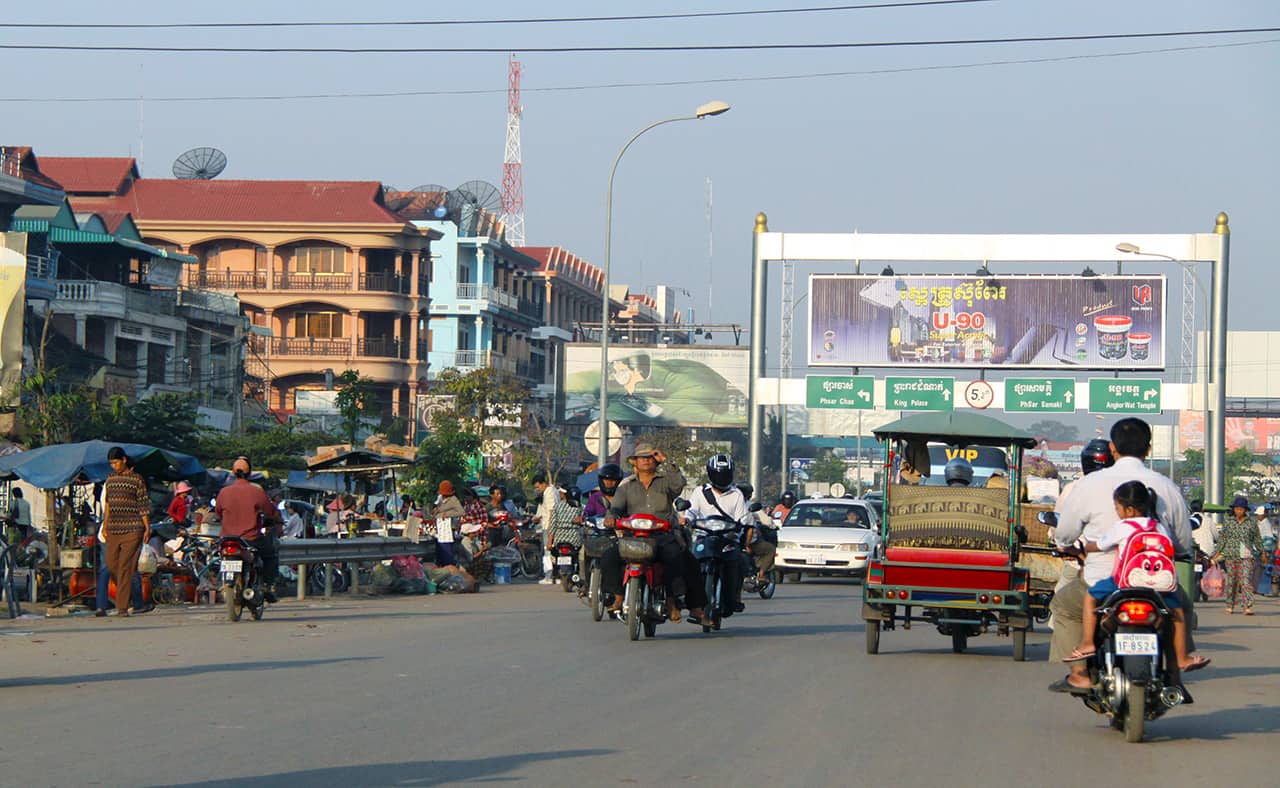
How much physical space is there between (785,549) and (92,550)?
12797 mm

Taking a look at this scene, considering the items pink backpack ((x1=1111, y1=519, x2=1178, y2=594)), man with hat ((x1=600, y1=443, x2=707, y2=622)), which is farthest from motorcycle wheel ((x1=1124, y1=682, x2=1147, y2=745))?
man with hat ((x1=600, y1=443, x2=707, y2=622))

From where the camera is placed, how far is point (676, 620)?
15883 millimetres

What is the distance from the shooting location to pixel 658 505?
15.6m

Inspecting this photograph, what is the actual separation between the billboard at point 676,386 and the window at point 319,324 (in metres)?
11.6

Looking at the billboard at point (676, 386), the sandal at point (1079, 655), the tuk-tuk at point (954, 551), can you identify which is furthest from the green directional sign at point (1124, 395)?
the sandal at point (1079, 655)

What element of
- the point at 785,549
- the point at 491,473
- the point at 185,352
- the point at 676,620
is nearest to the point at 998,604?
the point at 676,620

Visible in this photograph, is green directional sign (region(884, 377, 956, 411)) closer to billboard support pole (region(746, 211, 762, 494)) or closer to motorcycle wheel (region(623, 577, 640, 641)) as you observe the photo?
billboard support pole (region(746, 211, 762, 494))

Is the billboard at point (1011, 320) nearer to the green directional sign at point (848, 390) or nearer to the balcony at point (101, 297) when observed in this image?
the green directional sign at point (848, 390)

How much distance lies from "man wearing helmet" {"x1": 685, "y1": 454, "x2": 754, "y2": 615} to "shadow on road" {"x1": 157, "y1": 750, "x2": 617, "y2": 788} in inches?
314

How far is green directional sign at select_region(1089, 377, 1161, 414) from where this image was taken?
45.7 metres

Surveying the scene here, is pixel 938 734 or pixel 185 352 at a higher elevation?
pixel 185 352

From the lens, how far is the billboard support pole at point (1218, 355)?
144 feet

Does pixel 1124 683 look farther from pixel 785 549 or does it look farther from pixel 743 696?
pixel 785 549

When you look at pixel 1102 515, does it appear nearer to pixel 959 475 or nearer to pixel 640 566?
pixel 959 475
